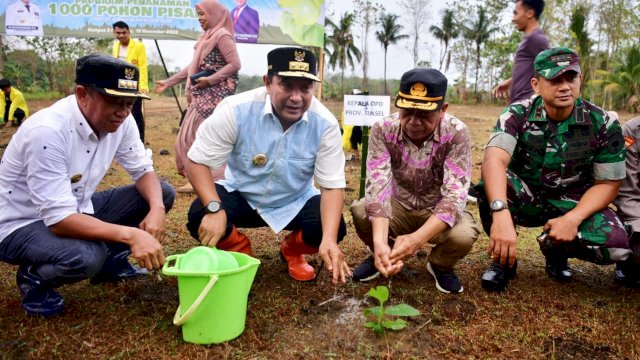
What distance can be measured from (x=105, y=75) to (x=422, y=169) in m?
1.64

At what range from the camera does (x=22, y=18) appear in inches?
316

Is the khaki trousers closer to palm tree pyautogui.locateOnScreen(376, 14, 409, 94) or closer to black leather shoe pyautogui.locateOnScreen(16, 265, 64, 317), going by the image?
black leather shoe pyautogui.locateOnScreen(16, 265, 64, 317)

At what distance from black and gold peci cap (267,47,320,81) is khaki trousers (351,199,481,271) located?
2.72ft

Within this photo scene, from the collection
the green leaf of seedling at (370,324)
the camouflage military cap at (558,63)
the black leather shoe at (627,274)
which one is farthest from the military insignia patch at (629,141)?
the green leaf of seedling at (370,324)

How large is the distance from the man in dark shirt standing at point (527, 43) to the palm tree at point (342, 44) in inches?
1148

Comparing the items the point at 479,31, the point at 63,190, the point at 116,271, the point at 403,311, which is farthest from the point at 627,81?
the point at 63,190

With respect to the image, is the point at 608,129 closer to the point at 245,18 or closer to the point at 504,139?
the point at 504,139

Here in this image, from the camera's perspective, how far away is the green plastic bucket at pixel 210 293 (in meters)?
1.88

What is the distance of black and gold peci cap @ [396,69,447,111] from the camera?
2.36 meters

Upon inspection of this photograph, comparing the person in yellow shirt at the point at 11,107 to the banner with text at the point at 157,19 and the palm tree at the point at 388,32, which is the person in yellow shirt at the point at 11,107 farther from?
the palm tree at the point at 388,32

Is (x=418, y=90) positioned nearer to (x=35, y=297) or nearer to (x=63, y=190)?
(x=63, y=190)

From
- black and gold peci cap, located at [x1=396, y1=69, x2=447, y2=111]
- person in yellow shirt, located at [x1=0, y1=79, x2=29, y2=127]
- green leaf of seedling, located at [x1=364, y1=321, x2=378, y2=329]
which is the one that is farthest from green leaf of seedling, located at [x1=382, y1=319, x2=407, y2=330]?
person in yellow shirt, located at [x1=0, y1=79, x2=29, y2=127]

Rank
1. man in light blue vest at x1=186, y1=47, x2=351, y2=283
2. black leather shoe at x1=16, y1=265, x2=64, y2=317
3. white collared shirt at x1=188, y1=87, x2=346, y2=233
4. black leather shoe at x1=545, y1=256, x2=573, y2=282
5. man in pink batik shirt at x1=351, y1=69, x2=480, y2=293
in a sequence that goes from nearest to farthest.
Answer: black leather shoe at x1=16, y1=265, x2=64, y2=317
man in pink batik shirt at x1=351, y1=69, x2=480, y2=293
man in light blue vest at x1=186, y1=47, x2=351, y2=283
white collared shirt at x1=188, y1=87, x2=346, y2=233
black leather shoe at x1=545, y1=256, x2=573, y2=282

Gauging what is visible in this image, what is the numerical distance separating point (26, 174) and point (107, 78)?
1.90ft
